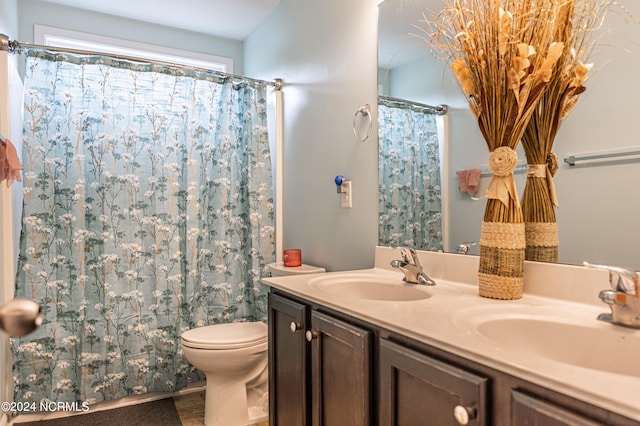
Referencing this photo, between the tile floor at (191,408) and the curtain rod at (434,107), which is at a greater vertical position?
the curtain rod at (434,107)

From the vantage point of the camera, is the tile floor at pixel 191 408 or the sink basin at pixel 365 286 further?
the tile floor at pixel 191 408

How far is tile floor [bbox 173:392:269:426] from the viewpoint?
2238 mm

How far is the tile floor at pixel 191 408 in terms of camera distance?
88.1 inches

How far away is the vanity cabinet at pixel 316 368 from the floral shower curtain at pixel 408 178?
1.91 ft

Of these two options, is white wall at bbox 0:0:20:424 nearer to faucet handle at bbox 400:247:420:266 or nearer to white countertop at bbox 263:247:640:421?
white countertop at bbox 263:247:640:421

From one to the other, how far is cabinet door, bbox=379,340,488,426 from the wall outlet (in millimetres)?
1111

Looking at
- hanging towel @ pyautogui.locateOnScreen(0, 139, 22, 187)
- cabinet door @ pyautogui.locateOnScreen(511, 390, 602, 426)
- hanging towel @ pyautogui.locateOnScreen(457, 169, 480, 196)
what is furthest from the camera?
hanging towel @ pyautogui.locateOnScreen(0, 139, 22, 187)

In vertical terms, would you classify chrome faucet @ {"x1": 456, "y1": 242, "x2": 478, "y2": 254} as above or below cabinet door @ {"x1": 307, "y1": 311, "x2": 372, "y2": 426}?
above

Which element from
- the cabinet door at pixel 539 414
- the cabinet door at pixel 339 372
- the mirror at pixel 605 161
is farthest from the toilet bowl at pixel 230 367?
the cabinet door at pixel 539 414

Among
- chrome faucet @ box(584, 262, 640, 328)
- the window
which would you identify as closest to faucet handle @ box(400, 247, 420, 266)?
chrome faucet @ box(584, 262, 640, 328)

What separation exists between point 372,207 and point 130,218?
4.74 ft

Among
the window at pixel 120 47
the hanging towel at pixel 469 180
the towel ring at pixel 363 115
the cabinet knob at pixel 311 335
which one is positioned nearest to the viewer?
the cabinet knob at pixel 311 335

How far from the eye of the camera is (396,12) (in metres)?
1.76

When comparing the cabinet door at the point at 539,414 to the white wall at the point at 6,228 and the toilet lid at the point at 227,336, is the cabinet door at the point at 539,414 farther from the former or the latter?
the white wall at the point at 6,228
